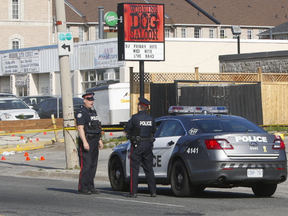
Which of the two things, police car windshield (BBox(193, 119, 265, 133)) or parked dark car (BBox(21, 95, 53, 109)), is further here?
parked dark car (BBox(21, 95, 53, 109))

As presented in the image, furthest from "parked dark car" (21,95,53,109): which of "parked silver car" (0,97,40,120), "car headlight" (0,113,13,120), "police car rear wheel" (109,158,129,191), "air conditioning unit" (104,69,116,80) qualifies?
"police car rear wheel" (109,158,129,191)

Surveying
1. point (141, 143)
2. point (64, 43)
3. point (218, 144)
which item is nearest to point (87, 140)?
point (141, 143)

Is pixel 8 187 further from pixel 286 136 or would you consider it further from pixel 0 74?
pixel 0 74

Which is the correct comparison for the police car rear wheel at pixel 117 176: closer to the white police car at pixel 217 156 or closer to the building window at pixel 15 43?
the white police car at pixel 217 156

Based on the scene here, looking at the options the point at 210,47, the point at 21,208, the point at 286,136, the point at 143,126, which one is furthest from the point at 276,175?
the point at 210,47

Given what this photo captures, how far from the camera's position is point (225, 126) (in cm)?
1097

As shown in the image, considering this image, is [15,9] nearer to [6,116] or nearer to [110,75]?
[110,75]

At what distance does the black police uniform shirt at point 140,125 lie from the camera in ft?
35.6

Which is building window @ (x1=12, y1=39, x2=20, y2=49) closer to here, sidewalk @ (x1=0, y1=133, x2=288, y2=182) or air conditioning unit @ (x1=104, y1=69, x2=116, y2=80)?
air conditioning unit @ (x1=104, y1=69, x2=116, y2=80)

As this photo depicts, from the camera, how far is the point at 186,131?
1103 centimetres

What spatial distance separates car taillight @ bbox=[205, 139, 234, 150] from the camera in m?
10.2

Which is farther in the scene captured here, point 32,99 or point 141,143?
point 32,99

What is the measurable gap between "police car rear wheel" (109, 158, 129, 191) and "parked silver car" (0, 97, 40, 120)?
57.5 feet

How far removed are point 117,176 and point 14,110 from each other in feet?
60.5
